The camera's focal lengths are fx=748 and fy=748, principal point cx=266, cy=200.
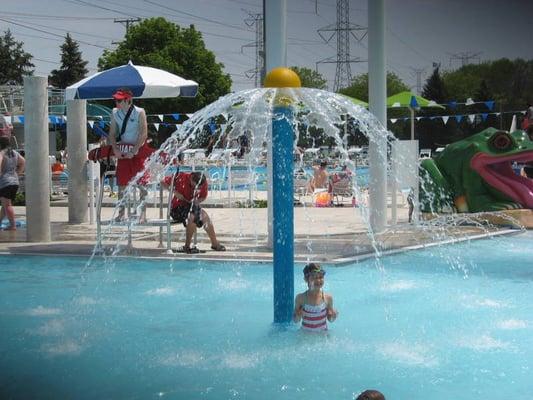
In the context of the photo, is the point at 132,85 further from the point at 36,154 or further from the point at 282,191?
the point at 282,191

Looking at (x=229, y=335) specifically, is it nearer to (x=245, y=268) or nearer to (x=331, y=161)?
(x=245, y=268)

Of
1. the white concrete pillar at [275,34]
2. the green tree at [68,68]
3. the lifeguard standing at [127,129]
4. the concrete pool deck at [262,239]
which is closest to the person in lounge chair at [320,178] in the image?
the concrete pool deck at [262,239]

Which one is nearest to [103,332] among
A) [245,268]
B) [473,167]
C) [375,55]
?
[245,268]

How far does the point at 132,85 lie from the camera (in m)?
12.8

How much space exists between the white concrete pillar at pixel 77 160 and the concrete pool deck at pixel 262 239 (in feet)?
1.10

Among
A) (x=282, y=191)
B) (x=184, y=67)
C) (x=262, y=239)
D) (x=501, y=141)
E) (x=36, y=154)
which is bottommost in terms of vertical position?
(x=262, y=239)

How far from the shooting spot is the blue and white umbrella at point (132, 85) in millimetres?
12609

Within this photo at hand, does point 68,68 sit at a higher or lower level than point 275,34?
higher

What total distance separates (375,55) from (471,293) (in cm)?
A: 449

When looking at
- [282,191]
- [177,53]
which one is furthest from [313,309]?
[177,53]

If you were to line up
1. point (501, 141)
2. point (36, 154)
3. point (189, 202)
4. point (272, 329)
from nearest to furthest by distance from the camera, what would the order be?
point (272, 329), point (189, 202), point (36, 154), point (501, 141)

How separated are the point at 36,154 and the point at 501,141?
7.40m

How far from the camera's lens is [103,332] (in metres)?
6.32

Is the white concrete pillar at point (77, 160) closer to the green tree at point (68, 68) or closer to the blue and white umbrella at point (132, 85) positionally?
the blue and white umbrella at point (132, 85)
